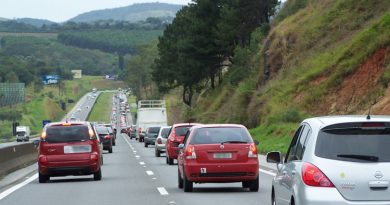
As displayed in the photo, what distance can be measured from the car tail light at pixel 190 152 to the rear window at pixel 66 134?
5.48 meters

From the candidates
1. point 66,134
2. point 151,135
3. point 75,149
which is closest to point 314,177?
point 75,149

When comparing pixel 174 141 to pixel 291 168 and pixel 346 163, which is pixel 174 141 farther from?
pixel 346 163

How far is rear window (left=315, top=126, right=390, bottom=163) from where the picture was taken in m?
10.3

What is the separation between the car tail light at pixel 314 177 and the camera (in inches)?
404

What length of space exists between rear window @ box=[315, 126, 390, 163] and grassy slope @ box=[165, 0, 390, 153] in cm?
2903

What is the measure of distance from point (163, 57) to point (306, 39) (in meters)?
47.6

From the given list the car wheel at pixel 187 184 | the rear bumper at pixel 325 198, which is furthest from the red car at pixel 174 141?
the rear bumper at pixel 325 198

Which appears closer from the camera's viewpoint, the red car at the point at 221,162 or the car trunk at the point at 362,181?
the car trunk at the point at 362,181

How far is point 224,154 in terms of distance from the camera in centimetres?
2022

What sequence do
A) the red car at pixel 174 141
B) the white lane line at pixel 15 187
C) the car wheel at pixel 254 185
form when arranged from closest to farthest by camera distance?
the car wheel at pixel 254 185, the white lane line at pixel 15 187, the red car at pixel 174 141

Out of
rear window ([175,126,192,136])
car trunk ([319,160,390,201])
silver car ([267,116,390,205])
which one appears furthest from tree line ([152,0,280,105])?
car trunk ([319,160,390,201])

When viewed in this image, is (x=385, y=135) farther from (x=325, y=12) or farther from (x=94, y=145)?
(x=325, y=12)

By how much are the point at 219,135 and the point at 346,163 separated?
34.8 feet

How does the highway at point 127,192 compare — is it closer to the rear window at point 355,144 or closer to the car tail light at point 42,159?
the car tail light at point 42,159
